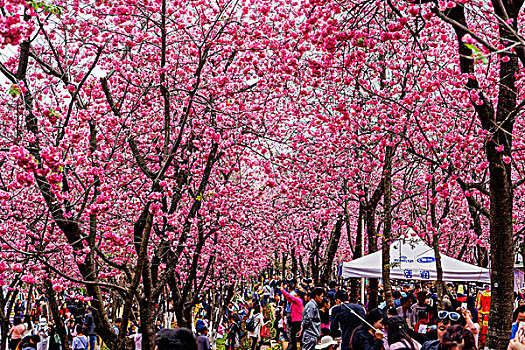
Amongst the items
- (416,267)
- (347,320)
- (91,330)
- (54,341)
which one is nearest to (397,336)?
(347,320)

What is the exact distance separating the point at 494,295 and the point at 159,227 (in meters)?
7.04

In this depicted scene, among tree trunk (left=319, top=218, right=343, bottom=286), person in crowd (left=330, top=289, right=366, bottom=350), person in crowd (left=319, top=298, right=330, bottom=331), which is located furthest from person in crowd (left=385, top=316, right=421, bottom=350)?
tree trunk (left=319, top=218, right=343, bottom=286)

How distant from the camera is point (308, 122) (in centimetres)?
1374

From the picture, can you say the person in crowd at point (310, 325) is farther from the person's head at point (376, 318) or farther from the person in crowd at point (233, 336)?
the person in crowd at point (233, 336)

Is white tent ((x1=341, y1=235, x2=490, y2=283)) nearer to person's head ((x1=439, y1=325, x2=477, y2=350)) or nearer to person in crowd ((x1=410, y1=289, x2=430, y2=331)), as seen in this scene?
person in crowd ((x1=410, y1=289, x2=430, y2=331))

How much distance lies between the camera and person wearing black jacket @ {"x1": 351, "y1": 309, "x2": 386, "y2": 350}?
628 cm

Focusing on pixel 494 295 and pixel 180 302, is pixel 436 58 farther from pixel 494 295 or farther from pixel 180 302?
pixel 180 302

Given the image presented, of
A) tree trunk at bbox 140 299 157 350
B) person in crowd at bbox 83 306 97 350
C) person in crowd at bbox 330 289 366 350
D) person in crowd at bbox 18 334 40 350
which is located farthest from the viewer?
person in crowd at bbox 83 306 97 350

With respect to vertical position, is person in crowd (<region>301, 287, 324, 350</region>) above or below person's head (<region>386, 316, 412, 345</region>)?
below

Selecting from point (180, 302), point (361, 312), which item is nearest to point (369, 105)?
point (361, 312)

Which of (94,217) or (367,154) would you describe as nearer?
(94,217)

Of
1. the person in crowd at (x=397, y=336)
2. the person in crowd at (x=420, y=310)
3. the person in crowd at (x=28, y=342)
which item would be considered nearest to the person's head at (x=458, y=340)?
the person in crowd at (x=397, y=336)

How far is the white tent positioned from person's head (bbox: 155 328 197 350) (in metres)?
9.74

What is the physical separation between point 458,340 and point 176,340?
2276mm
